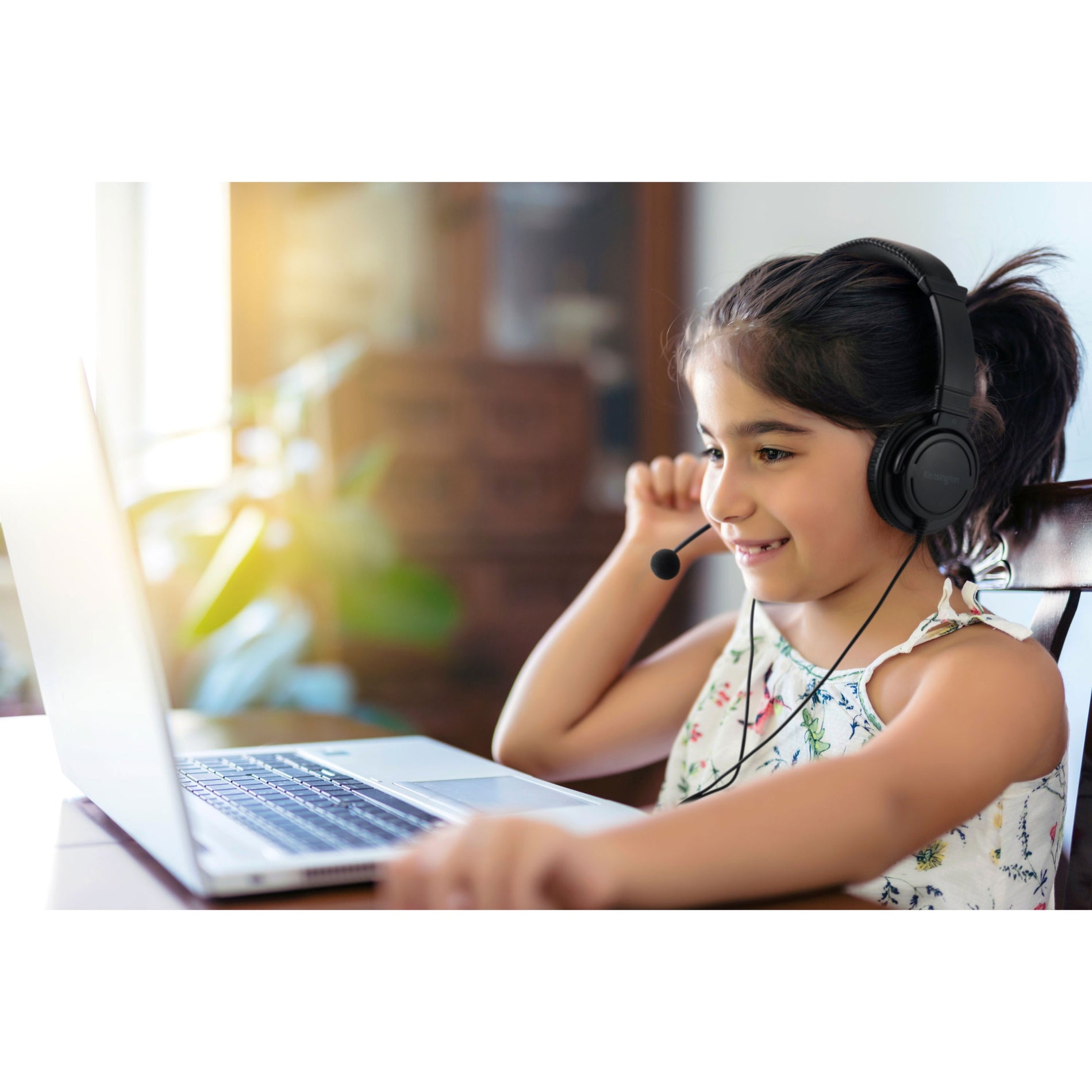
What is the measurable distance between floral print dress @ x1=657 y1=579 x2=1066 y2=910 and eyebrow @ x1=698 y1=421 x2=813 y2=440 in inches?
6.7

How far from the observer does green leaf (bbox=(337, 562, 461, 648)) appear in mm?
2430

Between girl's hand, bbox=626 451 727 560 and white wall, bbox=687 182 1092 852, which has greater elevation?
white wall, bbox=687 182 1092 852

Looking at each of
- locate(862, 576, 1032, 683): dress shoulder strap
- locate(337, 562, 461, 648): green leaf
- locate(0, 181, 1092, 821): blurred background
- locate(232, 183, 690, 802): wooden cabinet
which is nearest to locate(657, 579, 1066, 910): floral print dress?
locate(862, 576, 1032, 683): dress shoulder strap

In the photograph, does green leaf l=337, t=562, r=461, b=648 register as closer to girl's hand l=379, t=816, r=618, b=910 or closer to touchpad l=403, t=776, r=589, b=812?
touchpad l=403, t=776, r=589, b=812

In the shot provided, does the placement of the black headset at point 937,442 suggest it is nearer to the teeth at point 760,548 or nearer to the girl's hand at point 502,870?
the teeth at point 760,548

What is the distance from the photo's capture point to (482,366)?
8.12 feet

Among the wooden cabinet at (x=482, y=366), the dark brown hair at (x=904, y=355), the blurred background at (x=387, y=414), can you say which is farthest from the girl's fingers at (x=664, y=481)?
the wooden cabinet at (x=482, y=366)

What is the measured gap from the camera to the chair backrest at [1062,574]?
0.75 m

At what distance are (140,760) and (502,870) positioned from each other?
208mm

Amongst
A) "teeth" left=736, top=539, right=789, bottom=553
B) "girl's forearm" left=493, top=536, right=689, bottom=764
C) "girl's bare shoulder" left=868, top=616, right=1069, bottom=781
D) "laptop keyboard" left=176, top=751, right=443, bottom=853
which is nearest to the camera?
"laptop keyboard" left=176, top=751, right=443, bottom=853

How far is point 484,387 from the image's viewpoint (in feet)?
8.14
